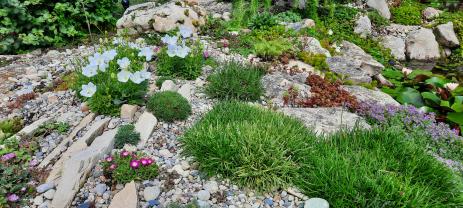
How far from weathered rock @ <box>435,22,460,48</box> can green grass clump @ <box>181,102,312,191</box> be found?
642 cm

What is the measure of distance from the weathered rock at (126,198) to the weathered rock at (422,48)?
6971 millimetres

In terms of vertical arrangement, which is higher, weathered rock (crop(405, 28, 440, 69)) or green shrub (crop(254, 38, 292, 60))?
green shrub (crop(254, 38, 292, 60))

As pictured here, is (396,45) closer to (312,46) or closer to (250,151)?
(312,46)

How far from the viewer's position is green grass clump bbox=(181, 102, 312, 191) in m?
3.37

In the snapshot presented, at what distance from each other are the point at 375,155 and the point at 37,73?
477 cm

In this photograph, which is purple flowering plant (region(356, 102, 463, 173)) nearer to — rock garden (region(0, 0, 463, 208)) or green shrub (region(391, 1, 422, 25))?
rock garden (region(0, 0, 463, 208))

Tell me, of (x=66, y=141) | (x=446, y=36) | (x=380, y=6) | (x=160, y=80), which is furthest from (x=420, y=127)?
(x=380, y=6)

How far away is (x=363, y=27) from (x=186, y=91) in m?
4.98

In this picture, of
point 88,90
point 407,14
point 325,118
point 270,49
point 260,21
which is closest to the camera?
point 88,90

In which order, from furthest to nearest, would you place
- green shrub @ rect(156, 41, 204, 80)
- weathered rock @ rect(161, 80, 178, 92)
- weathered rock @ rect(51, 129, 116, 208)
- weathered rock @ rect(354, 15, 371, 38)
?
weathered rock @ rect(354, 15, 371, 38), green shrub @ rect(156, 41, 204, 80), weathered rock @ rect(161, 80, 178, 92), weathered rock @ rect(51, 129, 116, 208)

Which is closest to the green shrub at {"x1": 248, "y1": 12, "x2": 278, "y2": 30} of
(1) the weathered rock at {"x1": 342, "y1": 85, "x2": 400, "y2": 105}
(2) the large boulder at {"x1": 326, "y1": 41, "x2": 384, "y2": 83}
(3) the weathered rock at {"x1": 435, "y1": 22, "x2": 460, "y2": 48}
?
(2) the large boulder at {"x1": 326, "y1": 41, "x2": 384, "y2": 83}

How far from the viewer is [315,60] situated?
6262 mm

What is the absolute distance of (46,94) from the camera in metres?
5.09

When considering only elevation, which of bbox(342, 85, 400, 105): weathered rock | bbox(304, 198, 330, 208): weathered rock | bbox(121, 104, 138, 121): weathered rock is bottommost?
bbox(342, 85, 400, 105): weathered rock
